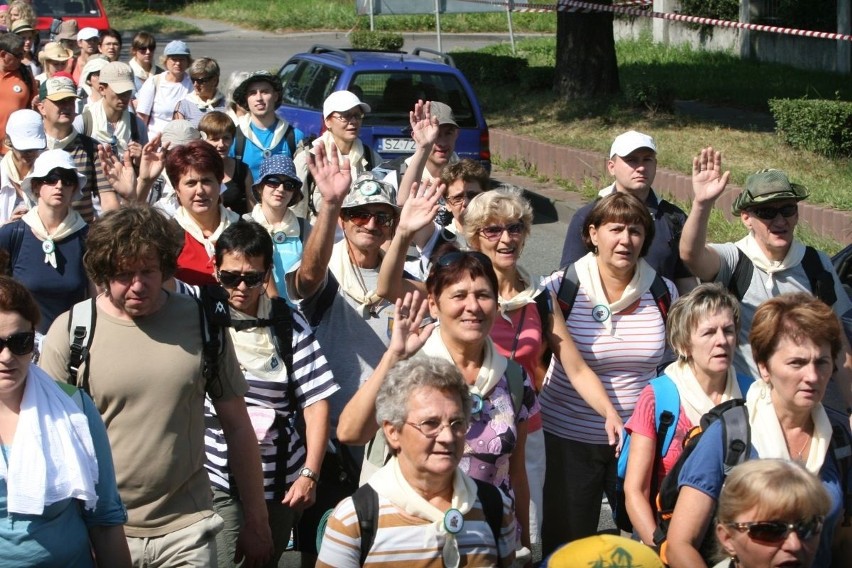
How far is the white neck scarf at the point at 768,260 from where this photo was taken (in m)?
5.94

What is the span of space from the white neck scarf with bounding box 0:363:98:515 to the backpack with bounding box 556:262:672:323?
2.41 metres

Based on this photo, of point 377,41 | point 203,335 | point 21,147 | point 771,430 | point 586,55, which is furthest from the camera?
point 377,41

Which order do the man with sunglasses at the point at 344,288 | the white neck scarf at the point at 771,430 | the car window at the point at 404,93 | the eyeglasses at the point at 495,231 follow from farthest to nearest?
the car window at the point at 404,93
the eyeglasses at the point at 495,231
the man with sunglasses at the point at 344,288
the white neck scarf at the point at 771,430

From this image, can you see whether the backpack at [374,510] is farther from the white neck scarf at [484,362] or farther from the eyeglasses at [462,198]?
the eyeglasses at [462,198]

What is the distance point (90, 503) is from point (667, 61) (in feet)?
80.3

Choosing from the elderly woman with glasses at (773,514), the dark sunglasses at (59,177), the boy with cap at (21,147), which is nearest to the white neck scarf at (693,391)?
the elderly woman with glasses at (773,514)

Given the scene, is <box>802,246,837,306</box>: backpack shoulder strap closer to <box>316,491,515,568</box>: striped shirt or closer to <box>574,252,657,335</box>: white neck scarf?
<box>574,252,657,335</box>: white neck scarf

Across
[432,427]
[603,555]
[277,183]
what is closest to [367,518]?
[432,427]

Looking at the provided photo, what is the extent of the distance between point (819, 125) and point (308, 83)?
5.66m

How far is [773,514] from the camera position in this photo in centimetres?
360

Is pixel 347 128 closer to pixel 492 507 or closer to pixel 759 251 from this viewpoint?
pixel 759 251

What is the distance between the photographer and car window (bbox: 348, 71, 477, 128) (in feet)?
45.2

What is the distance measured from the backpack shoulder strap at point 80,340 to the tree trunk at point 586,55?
49.9 feet

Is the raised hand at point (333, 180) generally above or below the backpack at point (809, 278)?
above
